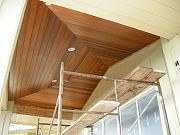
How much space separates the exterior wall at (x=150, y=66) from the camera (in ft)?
9.10

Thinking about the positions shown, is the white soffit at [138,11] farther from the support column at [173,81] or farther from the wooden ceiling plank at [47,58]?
the wooden ceiling plank at [47,58]

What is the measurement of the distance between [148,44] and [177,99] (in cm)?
127

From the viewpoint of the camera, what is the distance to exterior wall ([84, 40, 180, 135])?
277cm

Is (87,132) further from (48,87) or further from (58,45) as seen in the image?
(58,45)

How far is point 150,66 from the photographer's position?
3.56 m

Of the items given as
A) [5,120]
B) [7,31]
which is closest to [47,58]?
[7,31]

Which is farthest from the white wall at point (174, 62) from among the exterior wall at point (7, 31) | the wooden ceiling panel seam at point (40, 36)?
the exterior wall at point (7, 31)

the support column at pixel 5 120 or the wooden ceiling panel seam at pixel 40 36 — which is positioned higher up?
the wooden ceiling panel seam at pixel 40 36

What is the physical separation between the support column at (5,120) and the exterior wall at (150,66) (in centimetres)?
209

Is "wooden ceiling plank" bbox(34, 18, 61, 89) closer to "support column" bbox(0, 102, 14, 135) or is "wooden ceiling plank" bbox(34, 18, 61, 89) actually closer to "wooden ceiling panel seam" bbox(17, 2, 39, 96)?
"wooden ceiling panel seam" bbox(17, 2, 39, 96)

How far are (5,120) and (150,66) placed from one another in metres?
3.72

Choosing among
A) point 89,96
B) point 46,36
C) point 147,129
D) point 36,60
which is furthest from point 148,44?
point 89,96

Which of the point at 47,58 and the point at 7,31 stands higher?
the point at 47,58

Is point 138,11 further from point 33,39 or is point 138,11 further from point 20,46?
point 20,46
